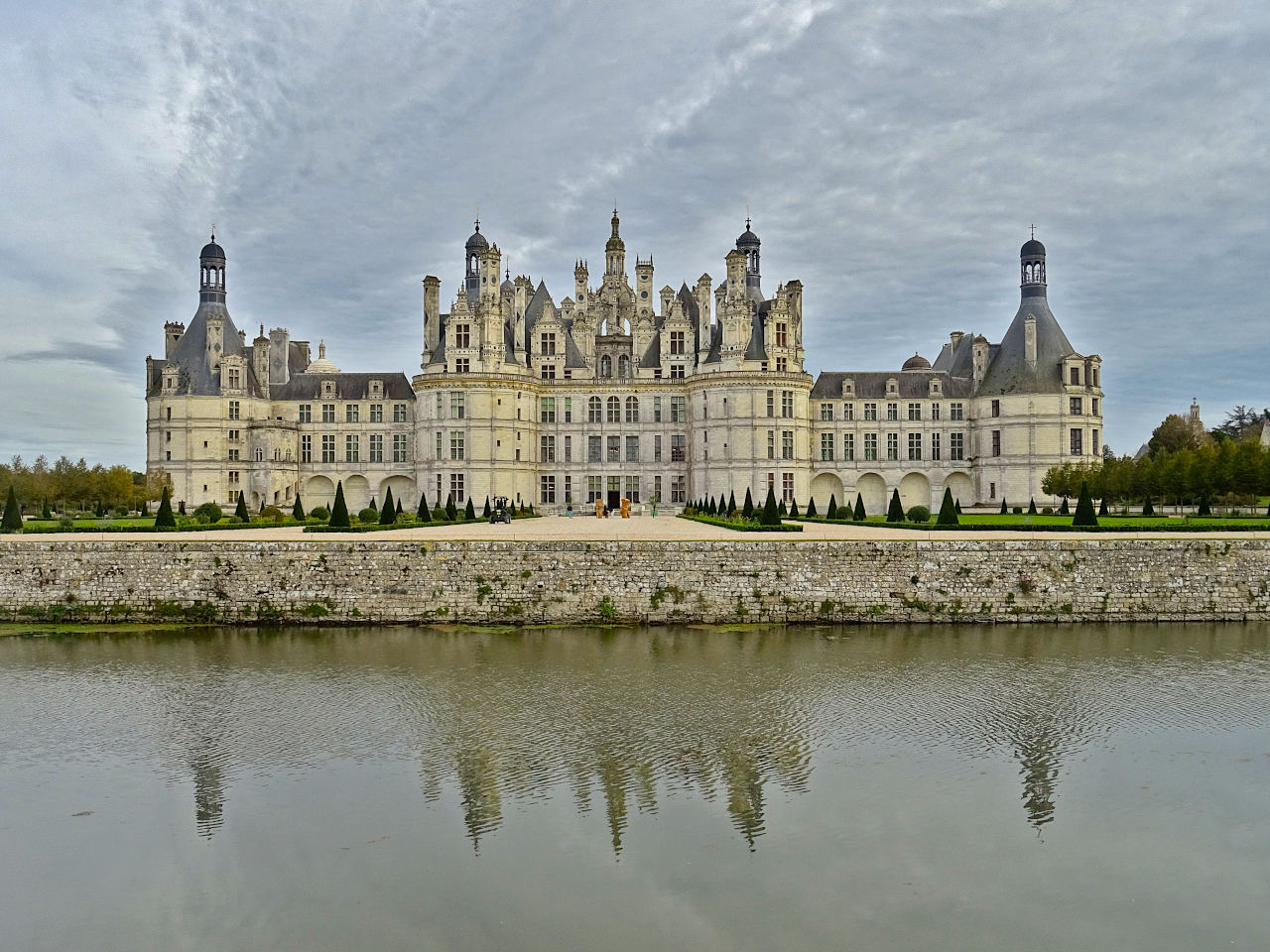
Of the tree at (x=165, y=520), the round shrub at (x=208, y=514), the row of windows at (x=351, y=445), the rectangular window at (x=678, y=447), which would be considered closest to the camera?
the tree at (x=165, y=520)

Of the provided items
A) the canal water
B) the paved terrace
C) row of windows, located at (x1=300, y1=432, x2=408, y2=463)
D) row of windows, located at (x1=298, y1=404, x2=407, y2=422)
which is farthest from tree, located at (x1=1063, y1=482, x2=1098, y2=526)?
row of windows, located at (x1=298, y1=404, x2=407, y2=422)

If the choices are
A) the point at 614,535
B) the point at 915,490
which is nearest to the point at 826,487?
the point at 915,490

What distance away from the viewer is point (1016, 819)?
13.5m

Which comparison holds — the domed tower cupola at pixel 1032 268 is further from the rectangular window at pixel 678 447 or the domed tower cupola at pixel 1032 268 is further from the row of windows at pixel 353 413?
the row of windows at pixel 353 413

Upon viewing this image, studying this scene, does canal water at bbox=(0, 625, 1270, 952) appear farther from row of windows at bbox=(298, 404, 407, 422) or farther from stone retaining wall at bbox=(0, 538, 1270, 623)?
row of windows at bbox=(298, 404, 407, 422)

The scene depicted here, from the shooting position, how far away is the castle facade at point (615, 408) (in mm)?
56219

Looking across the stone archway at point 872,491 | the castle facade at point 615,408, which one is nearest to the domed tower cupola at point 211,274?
the castle facade at point 615,408

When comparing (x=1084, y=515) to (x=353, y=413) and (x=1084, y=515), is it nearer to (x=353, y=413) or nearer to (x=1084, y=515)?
(x=1084, y=515)

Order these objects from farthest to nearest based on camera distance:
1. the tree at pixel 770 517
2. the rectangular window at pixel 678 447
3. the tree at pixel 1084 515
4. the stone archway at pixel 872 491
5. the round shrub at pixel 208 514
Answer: the stone archway at pixel 872 491
the rectangular window at pixel 678 447
the round shrub at pixel 208 514
the tree at pixel 770 517
the tree at pixel 1084 515

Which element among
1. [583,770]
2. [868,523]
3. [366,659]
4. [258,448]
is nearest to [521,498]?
[258,448]

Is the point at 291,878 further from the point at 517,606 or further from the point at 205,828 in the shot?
the point at 517,606

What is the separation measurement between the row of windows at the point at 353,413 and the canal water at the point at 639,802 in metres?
39.0

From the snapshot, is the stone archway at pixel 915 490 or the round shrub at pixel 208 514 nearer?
the round shrub at pixel 208 514

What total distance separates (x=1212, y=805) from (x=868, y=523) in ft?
84.9
